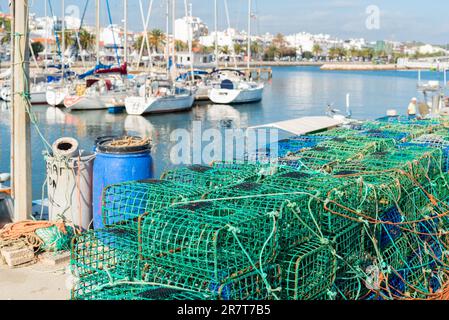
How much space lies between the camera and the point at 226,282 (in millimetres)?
3625

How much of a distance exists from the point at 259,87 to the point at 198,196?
41.7 metres

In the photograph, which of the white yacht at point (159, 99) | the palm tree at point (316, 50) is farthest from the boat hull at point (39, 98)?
the palm tree at point (316, 50)

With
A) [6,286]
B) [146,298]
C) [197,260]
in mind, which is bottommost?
[6,286]

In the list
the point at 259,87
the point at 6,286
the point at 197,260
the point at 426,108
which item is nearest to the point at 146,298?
the point at 197,260

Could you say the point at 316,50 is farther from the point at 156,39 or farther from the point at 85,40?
the point at 85,40

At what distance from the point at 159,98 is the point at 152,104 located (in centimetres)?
69

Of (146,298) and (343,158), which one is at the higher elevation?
(343,158)

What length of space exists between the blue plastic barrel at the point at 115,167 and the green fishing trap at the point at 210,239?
7.17 ft

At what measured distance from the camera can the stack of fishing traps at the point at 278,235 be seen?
12.5ft

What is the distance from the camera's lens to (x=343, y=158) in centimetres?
655

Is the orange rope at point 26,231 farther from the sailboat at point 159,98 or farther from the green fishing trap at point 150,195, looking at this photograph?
the sailboat at point 159,98

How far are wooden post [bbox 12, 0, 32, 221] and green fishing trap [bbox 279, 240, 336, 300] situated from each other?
3545 millimetres

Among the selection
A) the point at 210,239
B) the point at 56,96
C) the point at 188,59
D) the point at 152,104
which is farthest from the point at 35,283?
the point at 188,59
